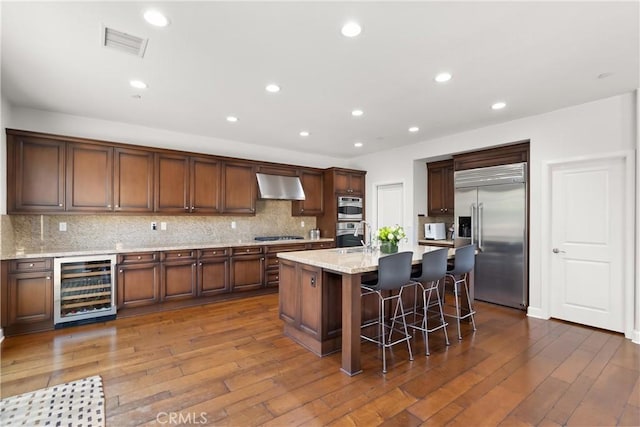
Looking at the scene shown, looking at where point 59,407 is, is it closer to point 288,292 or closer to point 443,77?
point 288,292

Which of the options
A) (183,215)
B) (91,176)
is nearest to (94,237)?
(91,176)

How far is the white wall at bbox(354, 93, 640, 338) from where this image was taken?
3326 mm

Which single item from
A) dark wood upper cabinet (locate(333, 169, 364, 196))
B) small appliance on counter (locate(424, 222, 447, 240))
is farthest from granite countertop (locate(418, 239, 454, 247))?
dark wood upper cabinet (locate(333, 169, 364, 196))

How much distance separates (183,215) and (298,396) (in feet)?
11.6

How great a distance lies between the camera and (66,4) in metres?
1.92

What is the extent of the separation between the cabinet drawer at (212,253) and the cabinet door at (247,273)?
19 cm

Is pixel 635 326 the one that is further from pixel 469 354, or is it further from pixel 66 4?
pixel 66 4

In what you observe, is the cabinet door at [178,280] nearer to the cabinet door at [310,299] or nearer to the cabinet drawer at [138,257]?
the cabinet drawer at [138,257]

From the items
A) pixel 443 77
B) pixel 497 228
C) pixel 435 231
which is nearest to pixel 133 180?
pixel 443 77

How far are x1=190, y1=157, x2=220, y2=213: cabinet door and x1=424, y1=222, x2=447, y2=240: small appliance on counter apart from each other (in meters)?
3.92

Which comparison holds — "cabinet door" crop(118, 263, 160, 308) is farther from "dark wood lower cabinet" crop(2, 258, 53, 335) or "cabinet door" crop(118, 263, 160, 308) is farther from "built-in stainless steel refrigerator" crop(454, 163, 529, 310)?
"built-in stainless steel refrigerator" crop(454, 163, 529, 310)

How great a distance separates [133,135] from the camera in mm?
4461

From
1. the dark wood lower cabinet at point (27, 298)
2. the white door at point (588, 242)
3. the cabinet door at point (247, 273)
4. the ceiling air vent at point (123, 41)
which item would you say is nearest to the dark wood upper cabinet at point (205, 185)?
the cabinet door at point (247, 273)

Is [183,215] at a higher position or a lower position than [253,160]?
lower
